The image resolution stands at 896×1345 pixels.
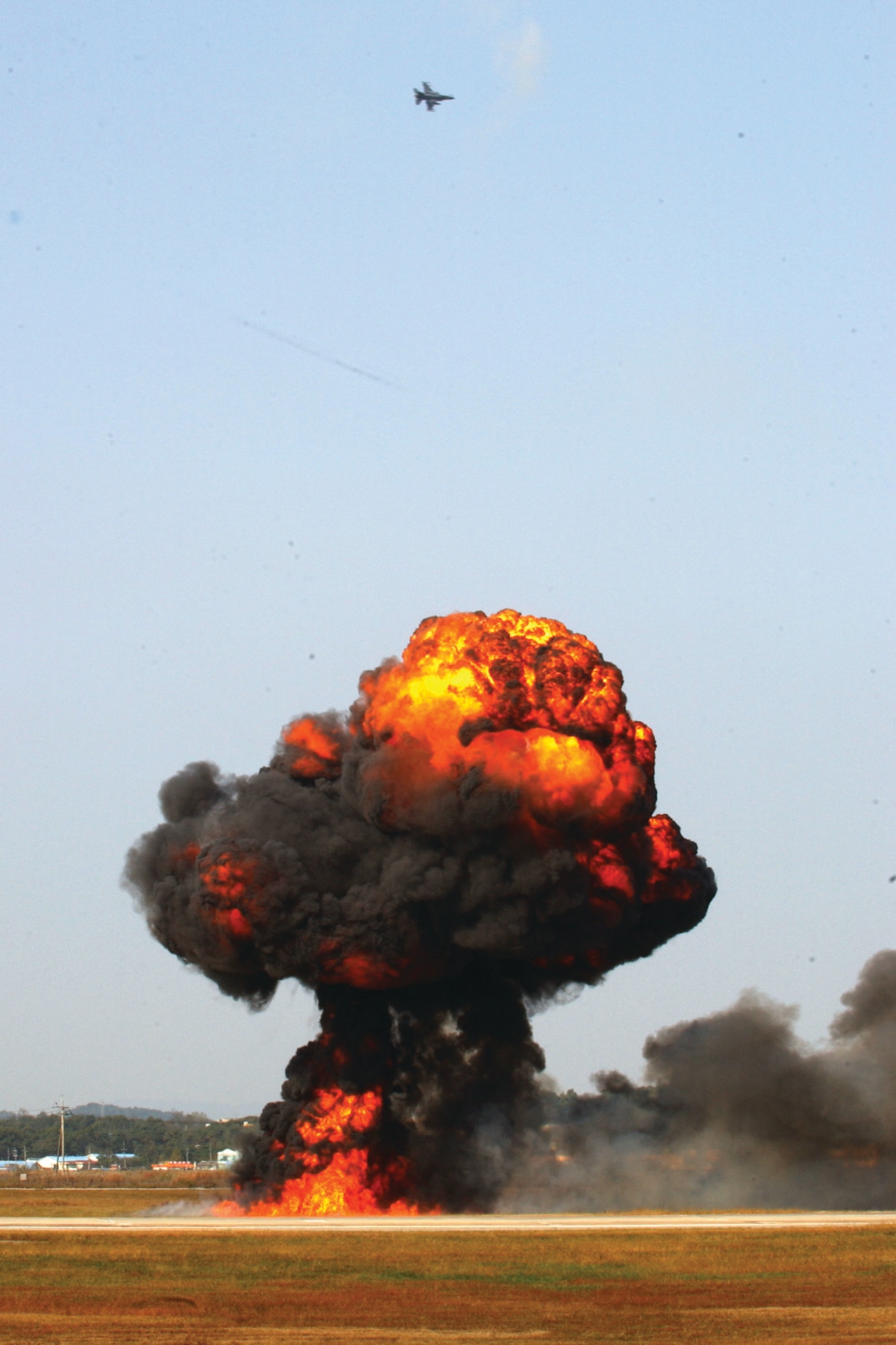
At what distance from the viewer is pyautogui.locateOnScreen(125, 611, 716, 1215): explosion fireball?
71.4 meters

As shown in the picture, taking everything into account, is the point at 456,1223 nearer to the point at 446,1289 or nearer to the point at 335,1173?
the point at 335,1173

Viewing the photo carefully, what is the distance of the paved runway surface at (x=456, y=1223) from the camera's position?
56125 mm

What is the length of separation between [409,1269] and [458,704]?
33855mm

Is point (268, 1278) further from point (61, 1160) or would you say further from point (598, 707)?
point (61, 1160)

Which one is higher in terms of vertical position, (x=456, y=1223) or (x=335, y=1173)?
(x=335, y=1173)

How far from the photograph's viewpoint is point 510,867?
71812 mm

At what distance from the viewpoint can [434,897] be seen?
71.2 metres

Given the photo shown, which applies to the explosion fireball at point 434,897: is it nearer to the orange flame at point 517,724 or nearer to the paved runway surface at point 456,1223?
the orange flame at point 517,724

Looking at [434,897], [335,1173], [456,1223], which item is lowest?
[456,1223]

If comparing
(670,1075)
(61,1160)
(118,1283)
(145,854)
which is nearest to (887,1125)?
(670,1075)

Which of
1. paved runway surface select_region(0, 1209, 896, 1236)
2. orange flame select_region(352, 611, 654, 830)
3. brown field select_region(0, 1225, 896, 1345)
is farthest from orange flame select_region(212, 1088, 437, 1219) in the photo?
brown field select_region(0, 1225, 896, 1345)

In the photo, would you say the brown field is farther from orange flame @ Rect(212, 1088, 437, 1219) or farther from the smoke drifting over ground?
the smoke drifting over ground

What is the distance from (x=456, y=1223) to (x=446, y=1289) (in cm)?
2407

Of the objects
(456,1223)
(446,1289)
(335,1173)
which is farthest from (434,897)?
(446,1289)
